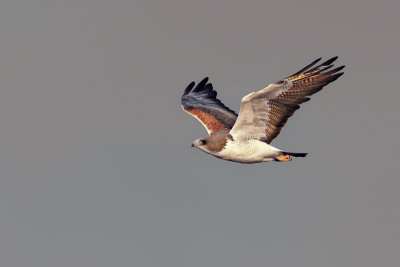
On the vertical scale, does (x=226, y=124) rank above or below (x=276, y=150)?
above

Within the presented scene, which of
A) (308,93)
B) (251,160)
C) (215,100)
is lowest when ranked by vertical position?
(251,160)

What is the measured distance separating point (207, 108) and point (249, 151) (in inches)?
176

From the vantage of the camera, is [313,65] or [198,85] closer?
[313,65]

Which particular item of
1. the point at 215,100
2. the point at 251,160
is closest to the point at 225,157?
the point at 251,160

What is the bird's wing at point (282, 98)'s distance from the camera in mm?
22188

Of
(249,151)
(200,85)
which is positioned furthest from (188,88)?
(249,151)

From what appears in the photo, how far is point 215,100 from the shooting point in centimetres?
2812

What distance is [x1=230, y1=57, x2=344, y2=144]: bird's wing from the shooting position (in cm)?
2219

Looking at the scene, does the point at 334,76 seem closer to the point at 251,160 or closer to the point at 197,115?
the point at 251,160

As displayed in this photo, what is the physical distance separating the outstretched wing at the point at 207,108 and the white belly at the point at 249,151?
82.0 inches

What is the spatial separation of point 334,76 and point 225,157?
3629 millimetres

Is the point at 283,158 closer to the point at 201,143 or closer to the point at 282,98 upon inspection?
the point at 282,98

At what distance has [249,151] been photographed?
23.0 meters

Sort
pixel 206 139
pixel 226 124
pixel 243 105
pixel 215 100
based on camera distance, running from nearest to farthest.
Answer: pixel 243 105
pixel 206 139
pixel 226 124
pixel 215 100
